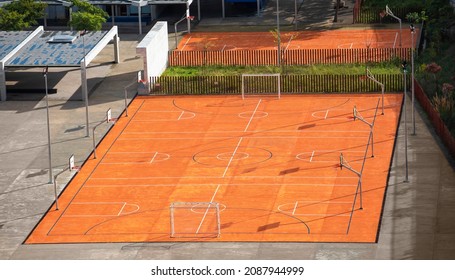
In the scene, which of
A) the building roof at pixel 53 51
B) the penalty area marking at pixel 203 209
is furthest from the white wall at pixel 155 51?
the penalty area marking at pixel 203 209

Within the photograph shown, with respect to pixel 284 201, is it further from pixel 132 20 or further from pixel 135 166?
pixel 132 20

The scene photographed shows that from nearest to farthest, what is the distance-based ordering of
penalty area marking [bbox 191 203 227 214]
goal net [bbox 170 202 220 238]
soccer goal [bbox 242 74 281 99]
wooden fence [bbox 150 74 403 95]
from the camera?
goal net [bbox 170 202 220 238] → penalty area marking [bbox 191 203 227 214] → wooden fence [bbox 150 74 403 95] → soccer goal [bbox 242 74 281 99]

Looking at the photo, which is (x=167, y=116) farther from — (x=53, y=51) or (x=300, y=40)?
(x=300, y=40)

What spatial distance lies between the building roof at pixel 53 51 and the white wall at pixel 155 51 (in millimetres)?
5199

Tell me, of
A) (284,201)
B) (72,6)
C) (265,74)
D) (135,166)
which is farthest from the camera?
(72,6)

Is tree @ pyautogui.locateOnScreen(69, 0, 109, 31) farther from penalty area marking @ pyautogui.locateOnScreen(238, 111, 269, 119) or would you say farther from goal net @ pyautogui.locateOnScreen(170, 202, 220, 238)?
goal net @ pyautogui.locateOnScreen(170, 202, 220, 238)

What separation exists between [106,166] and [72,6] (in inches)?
2008

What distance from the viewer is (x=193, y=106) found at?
416 feet

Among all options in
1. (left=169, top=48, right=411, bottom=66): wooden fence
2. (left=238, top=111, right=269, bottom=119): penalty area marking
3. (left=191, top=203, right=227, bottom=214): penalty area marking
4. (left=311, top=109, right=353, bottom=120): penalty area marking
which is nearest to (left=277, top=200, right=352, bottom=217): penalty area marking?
(left=191, top=203, right=227, bottom=214): penalty area marking

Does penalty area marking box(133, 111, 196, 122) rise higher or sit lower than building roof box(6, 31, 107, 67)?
lower

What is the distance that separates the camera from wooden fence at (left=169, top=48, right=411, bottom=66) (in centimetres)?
14012

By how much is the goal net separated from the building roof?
3166 centimetres

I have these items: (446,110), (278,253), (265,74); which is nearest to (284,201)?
(278,253)

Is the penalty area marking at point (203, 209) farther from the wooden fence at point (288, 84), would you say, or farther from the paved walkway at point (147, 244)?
the wooden fence at point (288, 84)
